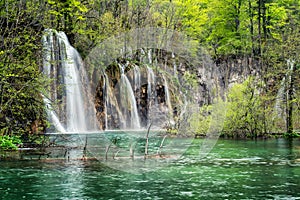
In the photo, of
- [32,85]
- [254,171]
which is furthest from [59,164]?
[254,171]

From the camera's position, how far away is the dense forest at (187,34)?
18.9 meters

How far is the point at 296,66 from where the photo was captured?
31.2 metres

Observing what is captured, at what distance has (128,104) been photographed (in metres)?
41.2

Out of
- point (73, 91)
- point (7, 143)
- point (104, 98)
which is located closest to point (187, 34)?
point (104, 98)

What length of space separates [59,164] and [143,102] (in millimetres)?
27192

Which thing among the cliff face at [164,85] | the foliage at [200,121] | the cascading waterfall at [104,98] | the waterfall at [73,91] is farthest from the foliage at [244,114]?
the waterfall at [73,91]

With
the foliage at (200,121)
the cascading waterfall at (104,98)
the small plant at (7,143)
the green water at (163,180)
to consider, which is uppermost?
the cascading waterfall at (104,98)

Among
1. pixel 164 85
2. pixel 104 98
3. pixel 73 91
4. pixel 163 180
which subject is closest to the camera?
pixel 163 180

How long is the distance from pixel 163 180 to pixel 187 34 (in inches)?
1540

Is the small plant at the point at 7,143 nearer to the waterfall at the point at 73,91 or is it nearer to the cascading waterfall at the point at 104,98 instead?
the cascading waterfall at the point at 104,98

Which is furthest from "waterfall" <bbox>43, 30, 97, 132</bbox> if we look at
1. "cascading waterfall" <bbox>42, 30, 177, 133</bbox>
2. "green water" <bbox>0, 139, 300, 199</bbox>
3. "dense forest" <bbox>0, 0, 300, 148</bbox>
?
"green water" <bbox>0, 139, 300, 199</bbox>

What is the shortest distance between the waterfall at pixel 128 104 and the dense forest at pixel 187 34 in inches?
177

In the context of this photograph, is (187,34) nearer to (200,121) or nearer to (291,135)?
(200,121)

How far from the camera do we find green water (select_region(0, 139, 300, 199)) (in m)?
12.1
